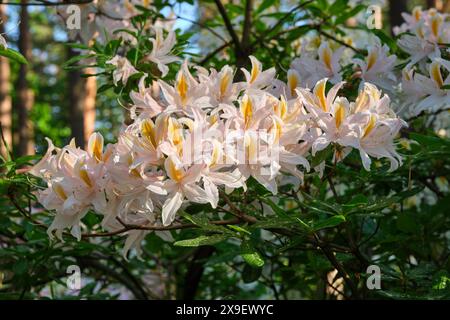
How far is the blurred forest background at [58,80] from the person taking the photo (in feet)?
8.51

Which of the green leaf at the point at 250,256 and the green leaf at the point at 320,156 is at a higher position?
the green leaf at the point at 320,156

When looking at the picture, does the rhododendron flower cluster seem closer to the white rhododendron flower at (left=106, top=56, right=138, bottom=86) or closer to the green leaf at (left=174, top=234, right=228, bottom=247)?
the green leaf at (left=174, top=234, right=228, bottom=247)

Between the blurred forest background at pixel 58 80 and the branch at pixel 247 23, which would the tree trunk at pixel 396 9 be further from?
the branch at pixel 247 23

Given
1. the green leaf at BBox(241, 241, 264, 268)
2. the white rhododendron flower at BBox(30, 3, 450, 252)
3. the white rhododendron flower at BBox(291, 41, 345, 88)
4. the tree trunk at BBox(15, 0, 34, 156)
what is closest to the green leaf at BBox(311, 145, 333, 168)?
the white rhododendron flower at BBox(30, 3, 450, 252)

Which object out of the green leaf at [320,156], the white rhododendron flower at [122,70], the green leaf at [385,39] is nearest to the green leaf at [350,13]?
the green leaf at [385,39]

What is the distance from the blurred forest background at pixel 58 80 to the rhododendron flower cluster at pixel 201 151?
264 mm

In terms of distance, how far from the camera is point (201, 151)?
1240mm

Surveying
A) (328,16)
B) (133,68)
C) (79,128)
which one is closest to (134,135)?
(133,68)

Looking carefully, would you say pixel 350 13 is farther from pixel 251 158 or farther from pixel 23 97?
pixel 23 97

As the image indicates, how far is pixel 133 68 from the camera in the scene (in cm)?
177

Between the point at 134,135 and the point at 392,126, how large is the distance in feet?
1.61

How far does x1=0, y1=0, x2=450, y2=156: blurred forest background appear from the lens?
2594mm

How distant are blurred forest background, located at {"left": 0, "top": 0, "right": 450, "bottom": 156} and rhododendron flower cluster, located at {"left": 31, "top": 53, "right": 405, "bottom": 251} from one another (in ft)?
0.86

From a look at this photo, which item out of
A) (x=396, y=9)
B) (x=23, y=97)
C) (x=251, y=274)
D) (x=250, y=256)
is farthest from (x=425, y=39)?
(x=23, y=97)
